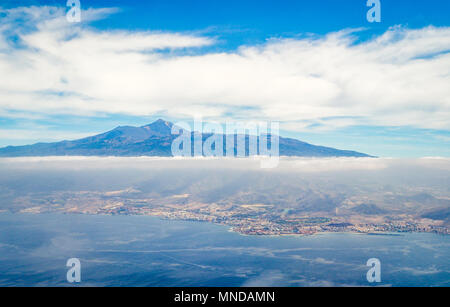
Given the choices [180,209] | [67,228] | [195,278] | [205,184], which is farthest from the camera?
[205,184]

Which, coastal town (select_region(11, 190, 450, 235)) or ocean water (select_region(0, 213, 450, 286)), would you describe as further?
coastal town (select_region(11, 190, 450, 235))

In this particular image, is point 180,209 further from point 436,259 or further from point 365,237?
point 436,259

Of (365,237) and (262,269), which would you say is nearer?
(262,269)

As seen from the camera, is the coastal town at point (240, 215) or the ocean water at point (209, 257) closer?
the ocean water at point (209, 257)

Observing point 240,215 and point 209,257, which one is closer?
point 209,257

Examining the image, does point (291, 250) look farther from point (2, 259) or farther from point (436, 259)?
point (2, 259)

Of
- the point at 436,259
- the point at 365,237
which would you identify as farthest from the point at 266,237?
the point at 436,259

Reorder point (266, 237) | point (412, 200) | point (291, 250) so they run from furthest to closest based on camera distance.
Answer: point (412, 200), point (266, 237), point (291, 250)
